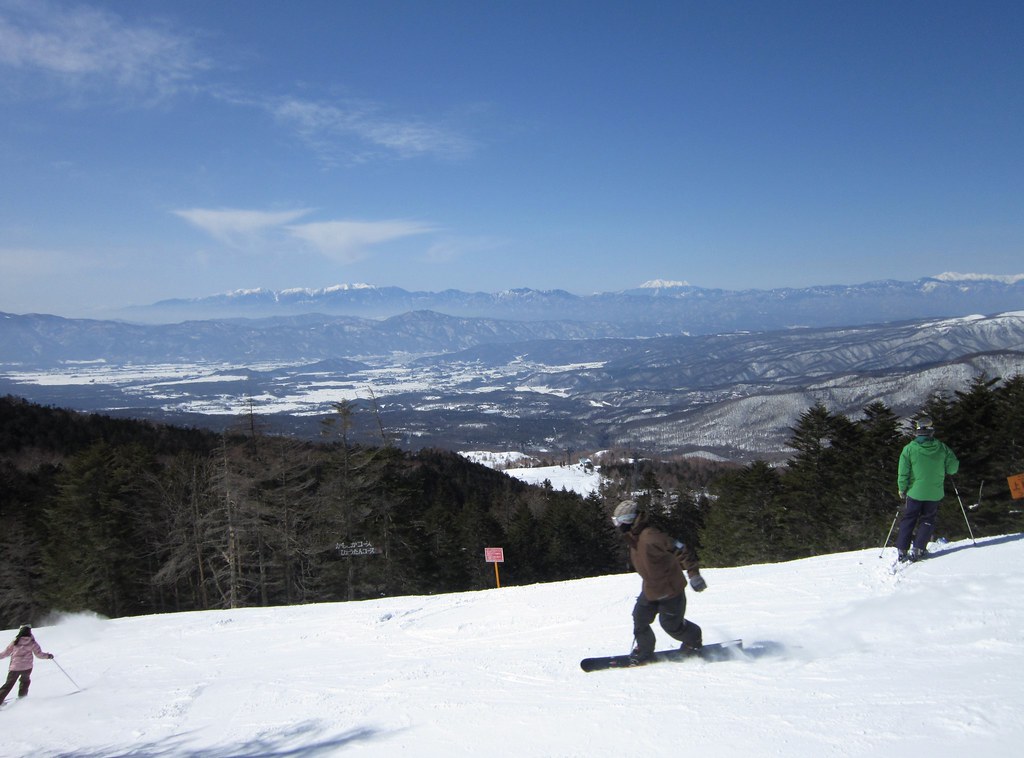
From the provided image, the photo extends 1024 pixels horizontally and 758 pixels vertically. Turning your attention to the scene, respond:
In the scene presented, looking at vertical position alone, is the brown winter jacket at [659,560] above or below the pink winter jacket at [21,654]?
above

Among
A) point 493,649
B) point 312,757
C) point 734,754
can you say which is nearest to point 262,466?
point 493,649

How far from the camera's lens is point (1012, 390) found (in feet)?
81.3

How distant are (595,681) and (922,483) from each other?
580 centimetres

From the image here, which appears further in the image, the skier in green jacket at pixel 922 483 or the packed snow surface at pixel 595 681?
the skier in green jacket at pixel 922 483

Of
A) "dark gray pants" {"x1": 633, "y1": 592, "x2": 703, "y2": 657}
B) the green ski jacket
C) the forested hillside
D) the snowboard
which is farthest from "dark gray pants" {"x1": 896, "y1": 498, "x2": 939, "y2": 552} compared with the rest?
the forested hillside

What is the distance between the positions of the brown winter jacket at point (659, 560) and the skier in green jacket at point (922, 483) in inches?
179

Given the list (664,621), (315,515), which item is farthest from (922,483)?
(315,515)

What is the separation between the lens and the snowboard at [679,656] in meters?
6.92

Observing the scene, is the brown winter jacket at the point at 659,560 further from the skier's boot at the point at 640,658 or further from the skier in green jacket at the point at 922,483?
the skier in green jacket at the point at 922,483

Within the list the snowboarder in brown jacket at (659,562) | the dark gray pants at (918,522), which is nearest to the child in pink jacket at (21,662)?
the snowboarder in brown jacket at (659,562)

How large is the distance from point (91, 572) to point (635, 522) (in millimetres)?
30513

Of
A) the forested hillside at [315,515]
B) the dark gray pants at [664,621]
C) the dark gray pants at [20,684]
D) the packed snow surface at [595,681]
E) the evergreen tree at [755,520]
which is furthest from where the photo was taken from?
the evergreen tree at [755,520]

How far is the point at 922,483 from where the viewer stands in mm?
9055

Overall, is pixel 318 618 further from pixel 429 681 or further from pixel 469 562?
pixel 469 562
